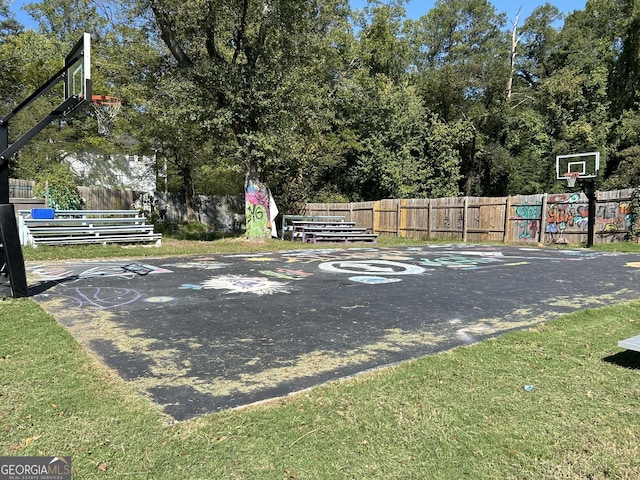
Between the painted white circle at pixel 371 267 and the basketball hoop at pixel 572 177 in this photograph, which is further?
the basketball hoop at pixel 572 177

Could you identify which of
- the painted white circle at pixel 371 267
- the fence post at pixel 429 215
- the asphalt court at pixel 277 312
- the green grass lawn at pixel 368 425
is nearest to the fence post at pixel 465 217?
the fence post at pixel 429 215

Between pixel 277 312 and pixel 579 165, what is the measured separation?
51.0ft

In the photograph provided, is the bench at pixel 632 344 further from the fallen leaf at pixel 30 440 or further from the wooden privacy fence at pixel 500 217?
the wooden privacy fence at pixel 500 217

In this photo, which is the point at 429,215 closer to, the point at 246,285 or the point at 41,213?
the point at 246,285

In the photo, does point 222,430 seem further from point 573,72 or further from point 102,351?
point 573,72

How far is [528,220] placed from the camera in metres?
16.8

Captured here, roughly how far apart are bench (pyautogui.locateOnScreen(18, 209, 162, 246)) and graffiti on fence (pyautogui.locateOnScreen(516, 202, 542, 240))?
528 inches

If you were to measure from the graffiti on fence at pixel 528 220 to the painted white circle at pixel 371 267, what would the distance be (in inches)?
360

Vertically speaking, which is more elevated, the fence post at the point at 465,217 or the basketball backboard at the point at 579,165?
the basketball backboard at the point at 579,165

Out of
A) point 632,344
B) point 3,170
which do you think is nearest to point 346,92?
point 3,170

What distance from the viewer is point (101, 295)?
596cm

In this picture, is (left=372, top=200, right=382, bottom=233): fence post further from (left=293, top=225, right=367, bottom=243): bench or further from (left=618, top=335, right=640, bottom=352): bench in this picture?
(left=618, top=335, right=640, bottom=352): bench

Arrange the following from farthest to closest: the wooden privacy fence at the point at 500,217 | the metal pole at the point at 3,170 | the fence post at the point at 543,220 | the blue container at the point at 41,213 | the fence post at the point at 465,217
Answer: the fence post at the point at 465,217
the fence post at the point at 543,220
the wooden privacy fence at the point at 500,217
the blue container at the point at 41,213
the metal pole at the point at 3,170

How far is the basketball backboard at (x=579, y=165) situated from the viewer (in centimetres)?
1506
